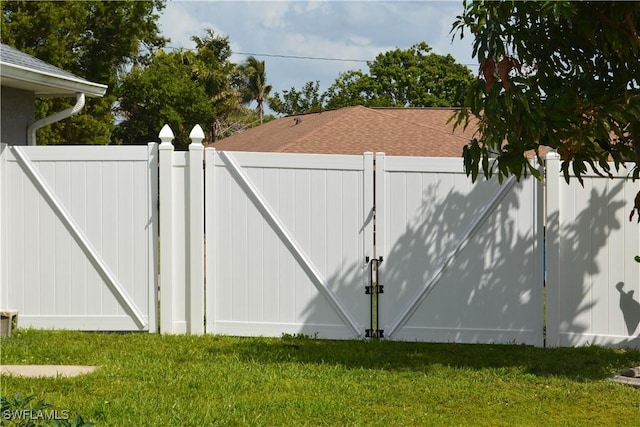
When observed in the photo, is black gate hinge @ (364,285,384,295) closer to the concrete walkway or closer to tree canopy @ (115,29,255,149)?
the concrete walkway

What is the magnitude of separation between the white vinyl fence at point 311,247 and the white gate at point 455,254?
0.01 metres

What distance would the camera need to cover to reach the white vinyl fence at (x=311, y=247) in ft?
27.9

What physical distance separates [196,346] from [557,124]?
3.78 m

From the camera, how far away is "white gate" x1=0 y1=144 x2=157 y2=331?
8922 millimetres

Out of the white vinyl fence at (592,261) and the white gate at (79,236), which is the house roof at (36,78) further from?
the white vinyl fence at (592,261)

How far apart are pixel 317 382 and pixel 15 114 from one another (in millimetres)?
5505

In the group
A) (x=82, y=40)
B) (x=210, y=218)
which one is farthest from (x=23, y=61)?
(x=82, y=40)

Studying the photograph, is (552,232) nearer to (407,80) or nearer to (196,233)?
(196,233)

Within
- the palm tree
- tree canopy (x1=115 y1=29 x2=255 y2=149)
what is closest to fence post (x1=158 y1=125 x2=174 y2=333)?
tree canopy (x1=115 y1=29 x2=255 y2=149)

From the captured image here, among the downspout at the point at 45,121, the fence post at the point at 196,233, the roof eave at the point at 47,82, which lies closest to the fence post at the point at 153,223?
the fence post at the point at 196,233

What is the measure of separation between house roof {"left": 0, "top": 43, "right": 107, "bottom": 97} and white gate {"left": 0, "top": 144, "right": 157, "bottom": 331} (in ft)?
2.69

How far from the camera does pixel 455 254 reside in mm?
8633

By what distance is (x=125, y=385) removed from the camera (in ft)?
21.5

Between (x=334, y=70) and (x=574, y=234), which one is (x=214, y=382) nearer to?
(x=574, y=234)
